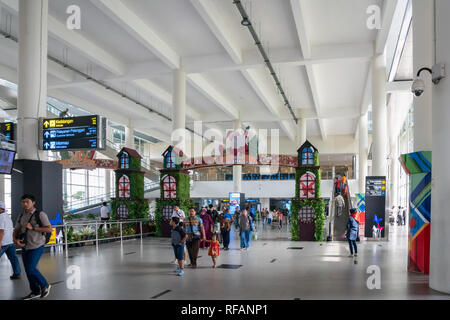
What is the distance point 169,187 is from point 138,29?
7.35 m

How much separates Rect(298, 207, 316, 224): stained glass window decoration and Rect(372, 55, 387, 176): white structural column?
368 centimetres

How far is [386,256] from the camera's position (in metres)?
12.5

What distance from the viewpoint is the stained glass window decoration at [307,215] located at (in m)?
17.5

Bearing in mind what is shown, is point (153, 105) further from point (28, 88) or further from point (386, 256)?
point (386, 256)

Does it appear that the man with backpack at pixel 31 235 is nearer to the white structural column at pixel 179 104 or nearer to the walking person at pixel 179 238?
the walking person at pixel 179 238

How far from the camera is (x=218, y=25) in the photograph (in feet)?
51.4

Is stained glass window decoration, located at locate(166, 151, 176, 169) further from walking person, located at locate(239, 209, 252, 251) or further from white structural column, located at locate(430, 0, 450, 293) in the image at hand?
white structural column, located at locate(430, 0, 450, 293)

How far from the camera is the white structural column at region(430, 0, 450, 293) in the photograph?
A: 6945mm

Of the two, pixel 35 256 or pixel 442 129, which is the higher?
pixel 442 129

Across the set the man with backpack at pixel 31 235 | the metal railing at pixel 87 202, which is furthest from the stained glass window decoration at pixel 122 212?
the man with backpack at pixel 31 235

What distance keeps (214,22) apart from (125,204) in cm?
967

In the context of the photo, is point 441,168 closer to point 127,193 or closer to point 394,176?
point 127,193

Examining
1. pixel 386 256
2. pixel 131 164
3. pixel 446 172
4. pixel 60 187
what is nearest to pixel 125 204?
pixel 131 164

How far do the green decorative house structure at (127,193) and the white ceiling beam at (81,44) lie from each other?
4142 millimetres
